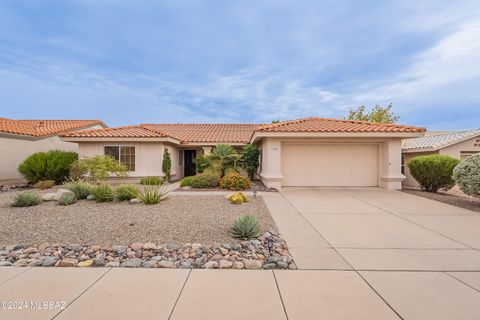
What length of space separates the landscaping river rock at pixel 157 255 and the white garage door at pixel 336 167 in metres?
9.19

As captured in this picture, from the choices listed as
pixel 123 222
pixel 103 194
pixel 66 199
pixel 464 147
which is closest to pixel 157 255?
pixel 123 222

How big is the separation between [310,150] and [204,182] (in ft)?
21.1

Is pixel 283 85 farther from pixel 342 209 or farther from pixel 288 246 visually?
pixel 288 246

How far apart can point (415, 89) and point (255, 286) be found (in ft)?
84.5

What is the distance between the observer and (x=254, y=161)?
54.5 ft

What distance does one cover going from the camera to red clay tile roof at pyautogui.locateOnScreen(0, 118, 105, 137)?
55.7 feet

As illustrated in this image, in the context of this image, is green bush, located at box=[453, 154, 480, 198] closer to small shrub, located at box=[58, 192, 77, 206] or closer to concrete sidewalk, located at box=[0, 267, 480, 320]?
concrete sidewalk, located at box=[0, 267, 480, 320]

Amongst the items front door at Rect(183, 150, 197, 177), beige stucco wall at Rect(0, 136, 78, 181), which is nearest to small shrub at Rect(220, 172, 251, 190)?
front door at Rect(183, 150, 197, 177)

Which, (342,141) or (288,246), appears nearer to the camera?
(288,246)

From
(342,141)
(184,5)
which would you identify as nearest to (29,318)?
(184,5)

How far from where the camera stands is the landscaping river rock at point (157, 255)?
400 cm

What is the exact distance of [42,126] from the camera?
71.4ft

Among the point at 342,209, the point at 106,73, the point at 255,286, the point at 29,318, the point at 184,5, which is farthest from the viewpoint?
the point at 106,73

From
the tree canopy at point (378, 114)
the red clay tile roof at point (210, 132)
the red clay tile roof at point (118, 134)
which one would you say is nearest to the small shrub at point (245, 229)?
the red clay tile roof at point (118, 134)
